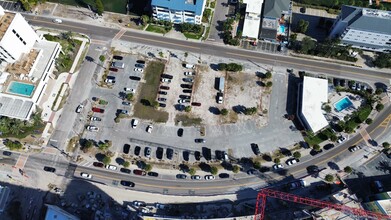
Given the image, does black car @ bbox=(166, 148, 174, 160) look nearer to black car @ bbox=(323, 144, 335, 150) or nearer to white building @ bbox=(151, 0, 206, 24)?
black car @ bbox=(323, 144, 335, 150)

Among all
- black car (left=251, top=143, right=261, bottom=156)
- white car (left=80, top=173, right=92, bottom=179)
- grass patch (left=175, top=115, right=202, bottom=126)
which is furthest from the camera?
grass patch (left=175, top=115, right=202, bottom=126)

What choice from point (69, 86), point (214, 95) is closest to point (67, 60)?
point (69, 86)

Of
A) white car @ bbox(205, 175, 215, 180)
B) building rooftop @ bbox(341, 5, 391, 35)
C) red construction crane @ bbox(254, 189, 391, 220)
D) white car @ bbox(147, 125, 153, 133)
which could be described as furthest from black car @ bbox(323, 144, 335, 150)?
white car @ bbox(147, 125, 153, 133)

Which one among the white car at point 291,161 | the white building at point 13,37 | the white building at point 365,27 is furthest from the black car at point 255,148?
the white building at point 13,37

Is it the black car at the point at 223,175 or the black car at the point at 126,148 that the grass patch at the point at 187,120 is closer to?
the black car at the point at 126,148

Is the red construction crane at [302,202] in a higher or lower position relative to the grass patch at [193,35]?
lower

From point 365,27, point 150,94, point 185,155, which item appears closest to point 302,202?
point 185,155

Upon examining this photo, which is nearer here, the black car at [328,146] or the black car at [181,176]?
the black car at [181,176]
